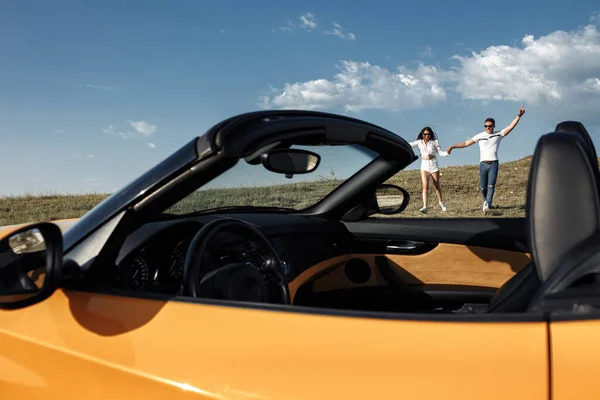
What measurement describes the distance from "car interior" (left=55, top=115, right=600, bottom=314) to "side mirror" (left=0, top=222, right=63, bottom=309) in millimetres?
168

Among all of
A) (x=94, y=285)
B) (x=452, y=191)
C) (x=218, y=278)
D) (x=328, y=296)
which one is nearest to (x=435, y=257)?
(x=328, y=296)

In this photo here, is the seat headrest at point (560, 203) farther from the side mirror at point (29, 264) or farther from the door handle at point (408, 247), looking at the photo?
the door handle at point (408, 247)

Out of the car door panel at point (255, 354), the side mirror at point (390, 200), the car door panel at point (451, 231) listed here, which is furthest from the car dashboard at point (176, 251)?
the side mirror at point (390, 200)

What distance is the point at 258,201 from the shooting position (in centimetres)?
309

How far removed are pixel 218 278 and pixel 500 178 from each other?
2358cm

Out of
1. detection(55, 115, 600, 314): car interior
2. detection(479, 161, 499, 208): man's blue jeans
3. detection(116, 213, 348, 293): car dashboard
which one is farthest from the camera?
detection(479, 161, 499, 208): man's blue jeans

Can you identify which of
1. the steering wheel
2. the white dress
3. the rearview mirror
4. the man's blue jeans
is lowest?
the steering wheel

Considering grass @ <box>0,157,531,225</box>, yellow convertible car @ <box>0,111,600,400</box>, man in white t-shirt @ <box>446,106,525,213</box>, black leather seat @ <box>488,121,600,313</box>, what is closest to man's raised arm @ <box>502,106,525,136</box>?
man in white t-shirt @ <box>446,106,525,213</box>

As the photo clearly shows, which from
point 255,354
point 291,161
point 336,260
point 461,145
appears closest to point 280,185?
point 291,161

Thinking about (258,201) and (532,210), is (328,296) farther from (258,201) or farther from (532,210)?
(532,210)

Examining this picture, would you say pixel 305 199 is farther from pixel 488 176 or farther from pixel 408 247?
→ pixel 488 176

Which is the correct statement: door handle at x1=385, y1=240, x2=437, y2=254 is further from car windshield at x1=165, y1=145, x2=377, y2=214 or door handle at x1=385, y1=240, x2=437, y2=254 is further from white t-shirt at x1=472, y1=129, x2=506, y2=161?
white t-shirt at x1=472, y1=129, x2=506, y2=161

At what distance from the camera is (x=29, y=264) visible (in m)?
1.82

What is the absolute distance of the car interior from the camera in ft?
6.65
